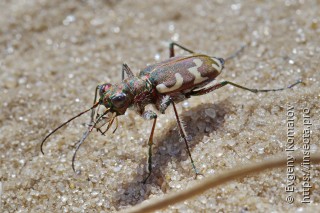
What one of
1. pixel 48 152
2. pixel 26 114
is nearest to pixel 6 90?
pixel 26 114

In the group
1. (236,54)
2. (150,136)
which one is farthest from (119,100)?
(236,54)

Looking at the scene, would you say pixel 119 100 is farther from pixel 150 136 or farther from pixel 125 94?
pixel 150 136

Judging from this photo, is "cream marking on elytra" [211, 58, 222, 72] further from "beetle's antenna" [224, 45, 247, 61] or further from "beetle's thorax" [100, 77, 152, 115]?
"beetle's antenna" [224, 45, 247, 61]

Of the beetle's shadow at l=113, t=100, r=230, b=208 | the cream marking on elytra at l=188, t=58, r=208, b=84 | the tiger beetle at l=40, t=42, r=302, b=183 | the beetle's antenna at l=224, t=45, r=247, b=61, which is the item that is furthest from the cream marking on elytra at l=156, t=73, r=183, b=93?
the beetle's antenna at l=224, t=45, r=247, b=61

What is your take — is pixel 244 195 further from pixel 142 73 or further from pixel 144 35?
pixel 144 35

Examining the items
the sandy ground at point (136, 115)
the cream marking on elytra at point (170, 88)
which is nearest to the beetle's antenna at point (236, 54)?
the sandy ground at point (136, 115)

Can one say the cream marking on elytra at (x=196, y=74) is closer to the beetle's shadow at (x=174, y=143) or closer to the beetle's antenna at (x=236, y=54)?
the beetle's shadow at (x=174, y=143)
